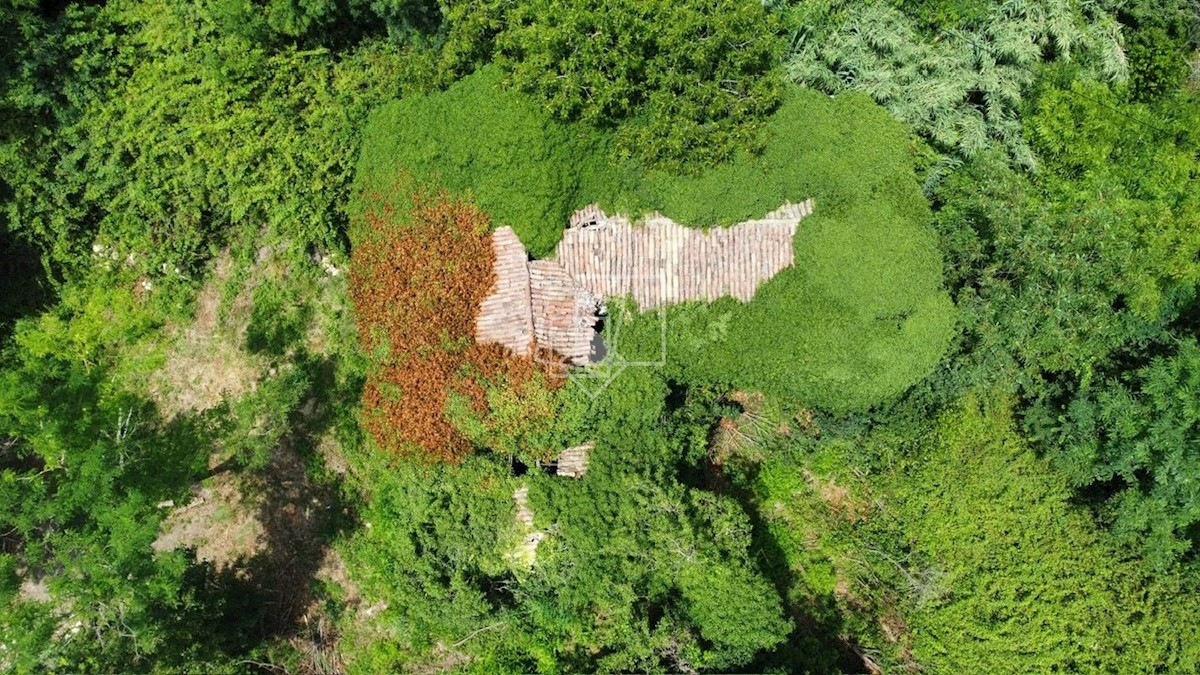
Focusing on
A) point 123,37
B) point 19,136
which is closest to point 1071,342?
point 123,37

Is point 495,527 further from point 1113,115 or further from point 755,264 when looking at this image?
point 1113,115

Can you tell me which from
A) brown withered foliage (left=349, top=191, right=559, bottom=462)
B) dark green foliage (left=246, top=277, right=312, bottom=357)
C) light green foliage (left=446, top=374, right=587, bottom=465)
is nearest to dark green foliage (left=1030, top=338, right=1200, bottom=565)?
light green foliage (left=446, top=374, right=587, bottom=465)

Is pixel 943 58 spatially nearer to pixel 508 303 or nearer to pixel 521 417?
pixel 508 303

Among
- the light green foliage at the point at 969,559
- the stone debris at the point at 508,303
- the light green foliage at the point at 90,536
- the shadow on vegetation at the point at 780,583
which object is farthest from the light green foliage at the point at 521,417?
the light green foliage at the point at 90,536

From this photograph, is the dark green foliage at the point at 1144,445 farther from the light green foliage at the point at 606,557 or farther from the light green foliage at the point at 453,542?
the light green foliage at the point at 453,542

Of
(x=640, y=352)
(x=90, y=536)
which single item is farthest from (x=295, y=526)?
(x=640, y=352)

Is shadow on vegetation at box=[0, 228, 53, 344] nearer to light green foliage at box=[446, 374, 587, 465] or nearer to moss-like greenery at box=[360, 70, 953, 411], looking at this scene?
moss-like greenery at box=[360, 70, 953, 411]
